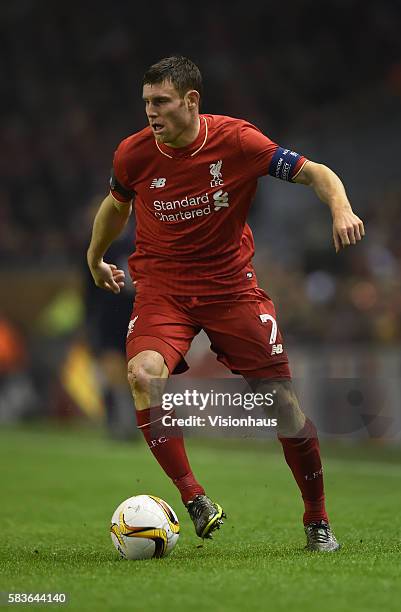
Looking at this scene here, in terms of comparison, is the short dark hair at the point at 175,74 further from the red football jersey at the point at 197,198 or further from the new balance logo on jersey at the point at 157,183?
the new balance logo on jersey at the point at 157,183

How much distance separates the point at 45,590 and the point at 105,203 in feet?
6.80

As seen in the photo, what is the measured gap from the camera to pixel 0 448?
1137 cm

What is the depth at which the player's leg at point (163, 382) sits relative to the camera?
503cm

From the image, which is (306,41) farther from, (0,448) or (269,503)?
(269,503)

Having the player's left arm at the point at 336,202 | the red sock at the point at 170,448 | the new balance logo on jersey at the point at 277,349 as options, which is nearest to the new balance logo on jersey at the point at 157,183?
the player's left arm at the point at 336,202

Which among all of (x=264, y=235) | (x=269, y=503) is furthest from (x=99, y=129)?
(x=269, y=503)

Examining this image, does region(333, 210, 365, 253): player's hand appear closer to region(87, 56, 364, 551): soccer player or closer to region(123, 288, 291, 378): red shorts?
region(87, 56, 364, 551): soccer player

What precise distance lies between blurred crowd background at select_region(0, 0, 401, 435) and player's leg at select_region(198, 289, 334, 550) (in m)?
6.52

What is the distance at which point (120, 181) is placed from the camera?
213 inches

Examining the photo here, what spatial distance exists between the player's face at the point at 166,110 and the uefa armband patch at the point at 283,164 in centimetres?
44

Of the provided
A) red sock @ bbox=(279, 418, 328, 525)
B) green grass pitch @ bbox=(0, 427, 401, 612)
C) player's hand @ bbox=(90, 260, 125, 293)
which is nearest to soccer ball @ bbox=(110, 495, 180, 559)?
green grass pitch @ bbox=(0, 427, 401, 612)

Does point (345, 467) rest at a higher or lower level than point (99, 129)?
lower

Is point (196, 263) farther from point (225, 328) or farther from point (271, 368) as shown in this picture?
point (271, 368)

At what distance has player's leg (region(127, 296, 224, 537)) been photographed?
16.5 ft
